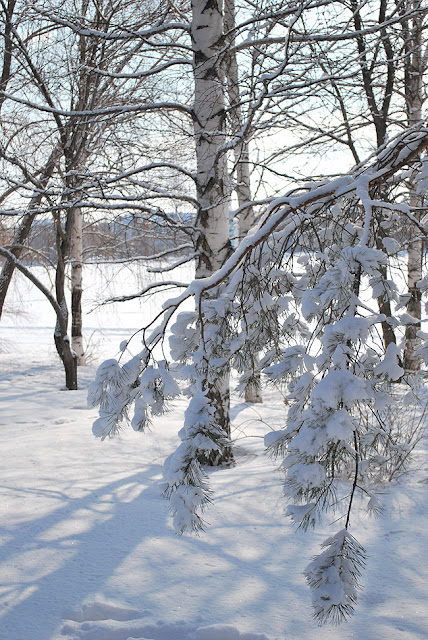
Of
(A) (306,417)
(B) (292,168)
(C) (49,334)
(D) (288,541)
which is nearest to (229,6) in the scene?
(B) (292,168)

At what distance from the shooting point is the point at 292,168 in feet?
25.2

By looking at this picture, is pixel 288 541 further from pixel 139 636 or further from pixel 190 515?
pixel 190 515

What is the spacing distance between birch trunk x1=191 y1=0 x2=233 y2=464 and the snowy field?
39.9 inches

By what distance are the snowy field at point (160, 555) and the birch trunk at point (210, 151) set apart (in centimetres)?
101

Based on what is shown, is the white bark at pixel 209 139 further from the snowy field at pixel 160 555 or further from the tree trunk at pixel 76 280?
the tree trunk at pixel 76 280

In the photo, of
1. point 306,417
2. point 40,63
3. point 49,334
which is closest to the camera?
point 306,417

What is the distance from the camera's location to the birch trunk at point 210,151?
14.6ft

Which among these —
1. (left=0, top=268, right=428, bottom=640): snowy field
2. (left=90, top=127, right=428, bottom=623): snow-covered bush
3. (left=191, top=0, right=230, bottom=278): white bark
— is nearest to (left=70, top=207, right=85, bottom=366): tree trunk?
(left=0, top=268, right=428, bottom=640): snowy field

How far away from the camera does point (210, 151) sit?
180 inches

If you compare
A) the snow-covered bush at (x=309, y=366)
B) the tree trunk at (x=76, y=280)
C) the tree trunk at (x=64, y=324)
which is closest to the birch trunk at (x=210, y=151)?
the snow-covered bush at (x=309, y=366)

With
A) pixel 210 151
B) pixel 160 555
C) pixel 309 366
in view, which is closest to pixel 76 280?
pixel 210 151

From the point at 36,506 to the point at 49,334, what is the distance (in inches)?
584

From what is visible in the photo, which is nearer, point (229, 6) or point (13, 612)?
point (13, 612)

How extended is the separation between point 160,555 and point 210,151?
3.15 meters
